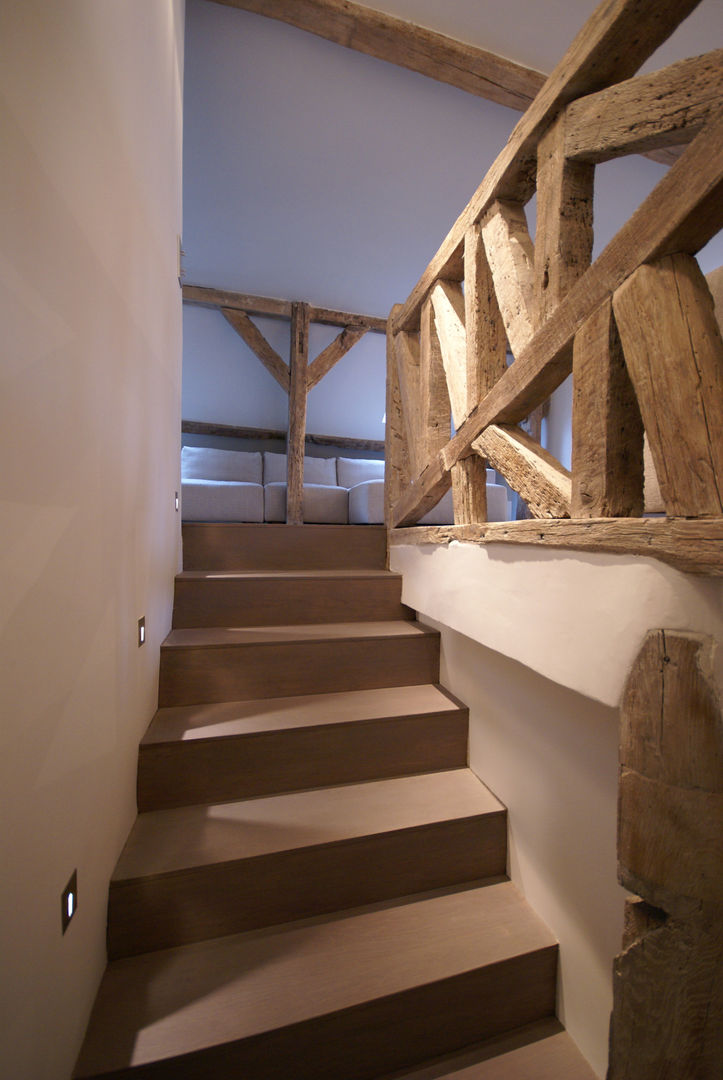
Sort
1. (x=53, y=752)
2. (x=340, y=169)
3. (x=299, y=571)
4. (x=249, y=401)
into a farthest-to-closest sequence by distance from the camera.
Answer: 1. (x=249, y=401)
2. (x=340, y=169)
3. (x=299, y=571)
4. (x=53, y=752)

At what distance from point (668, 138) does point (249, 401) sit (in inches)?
196

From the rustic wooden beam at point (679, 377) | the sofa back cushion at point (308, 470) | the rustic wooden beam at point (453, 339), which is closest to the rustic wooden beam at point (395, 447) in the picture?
the rustic wooden beam at point (453, 339)

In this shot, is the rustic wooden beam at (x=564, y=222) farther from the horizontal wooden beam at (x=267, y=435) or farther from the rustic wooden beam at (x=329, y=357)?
the horizontal wooden beam at (x=267, y=435)

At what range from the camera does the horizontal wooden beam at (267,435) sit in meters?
5.29

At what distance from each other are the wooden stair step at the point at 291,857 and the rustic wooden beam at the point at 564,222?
5.35ft

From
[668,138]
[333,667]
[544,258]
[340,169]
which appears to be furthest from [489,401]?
[340,169]

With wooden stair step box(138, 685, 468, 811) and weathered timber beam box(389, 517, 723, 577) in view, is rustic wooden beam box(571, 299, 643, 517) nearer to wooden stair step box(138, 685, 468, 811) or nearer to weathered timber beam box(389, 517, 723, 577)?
weathered timber beam box(389, 517, 723, 577)

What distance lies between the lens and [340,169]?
10.8ft

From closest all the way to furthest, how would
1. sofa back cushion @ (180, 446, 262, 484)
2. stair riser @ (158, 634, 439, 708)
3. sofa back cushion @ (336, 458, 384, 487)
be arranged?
stair riser @ (158, 634, 439, 708) → sofa back cushion @ (180, 446, 262, 484) → sofa back cushion @ (336, 458, 384, 487)

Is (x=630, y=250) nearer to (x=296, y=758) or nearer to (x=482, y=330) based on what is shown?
(x=482, y=330)

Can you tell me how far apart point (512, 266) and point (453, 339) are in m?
0.49

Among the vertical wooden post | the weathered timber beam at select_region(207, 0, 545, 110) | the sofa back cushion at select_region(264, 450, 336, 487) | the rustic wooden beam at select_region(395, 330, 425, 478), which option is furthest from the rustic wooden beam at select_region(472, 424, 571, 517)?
the sofa back cushion at select_region(264, 450, 336, 487)

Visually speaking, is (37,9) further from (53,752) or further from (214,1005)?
(214,1005)

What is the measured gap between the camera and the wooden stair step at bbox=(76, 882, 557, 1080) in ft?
3.41
